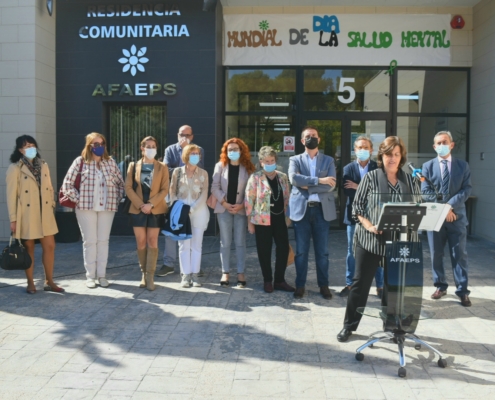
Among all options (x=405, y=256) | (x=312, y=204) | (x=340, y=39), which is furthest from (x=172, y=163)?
(x=340, y=39)

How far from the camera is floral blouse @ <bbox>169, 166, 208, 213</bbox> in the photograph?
6602 mm

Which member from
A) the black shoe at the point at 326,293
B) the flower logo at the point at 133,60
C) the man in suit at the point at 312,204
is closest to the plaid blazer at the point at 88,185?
the man in suit at the point at 312,204

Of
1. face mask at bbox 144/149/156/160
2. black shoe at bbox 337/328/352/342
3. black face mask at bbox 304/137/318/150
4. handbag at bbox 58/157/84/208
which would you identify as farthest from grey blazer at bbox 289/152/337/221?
handbag at bbox 58/157/84/208

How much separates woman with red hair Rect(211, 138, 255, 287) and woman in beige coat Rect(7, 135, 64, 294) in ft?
6.75

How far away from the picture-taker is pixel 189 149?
6527 mm

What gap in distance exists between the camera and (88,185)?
6.41 metres

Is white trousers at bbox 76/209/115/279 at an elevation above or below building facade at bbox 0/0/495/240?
below

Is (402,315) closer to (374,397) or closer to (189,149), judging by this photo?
(374,397)

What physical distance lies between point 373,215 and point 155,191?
3078 mm

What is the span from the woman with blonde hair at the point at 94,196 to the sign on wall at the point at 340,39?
5.21 meters

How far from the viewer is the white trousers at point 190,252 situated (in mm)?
→ 6625

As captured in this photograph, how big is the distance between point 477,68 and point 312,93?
3.33m

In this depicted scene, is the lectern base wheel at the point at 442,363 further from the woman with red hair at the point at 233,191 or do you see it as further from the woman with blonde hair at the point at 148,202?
the woman with blonde hair at the point at 148,202

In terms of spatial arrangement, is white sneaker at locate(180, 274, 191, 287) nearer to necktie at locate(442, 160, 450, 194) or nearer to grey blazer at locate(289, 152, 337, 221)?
grey blazer at locate(289, 152, 337, 221)
